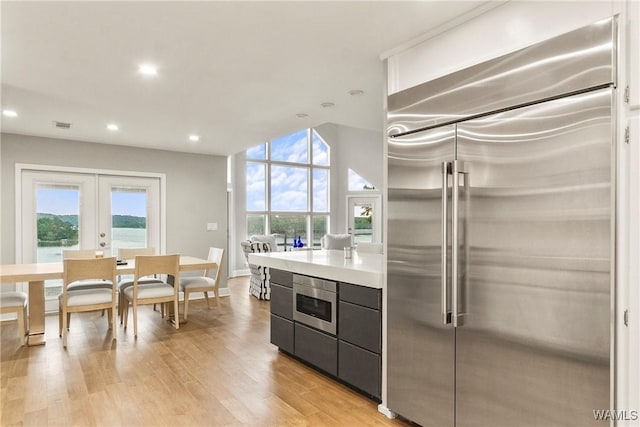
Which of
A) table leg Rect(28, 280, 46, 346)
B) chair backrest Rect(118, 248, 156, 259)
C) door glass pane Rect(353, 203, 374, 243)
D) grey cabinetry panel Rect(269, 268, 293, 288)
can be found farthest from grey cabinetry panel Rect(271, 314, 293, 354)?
door glass pane Rect(353, 203, 374, 243)

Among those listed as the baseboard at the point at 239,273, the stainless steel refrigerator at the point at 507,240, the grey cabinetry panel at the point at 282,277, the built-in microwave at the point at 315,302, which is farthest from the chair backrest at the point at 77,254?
the stainless steel refrigerator at the point at 507,240

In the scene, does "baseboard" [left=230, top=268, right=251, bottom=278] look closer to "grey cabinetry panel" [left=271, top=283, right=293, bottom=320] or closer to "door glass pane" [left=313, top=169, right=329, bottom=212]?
"door glass pane" [left=313, top=169, right=329, bottom=212]

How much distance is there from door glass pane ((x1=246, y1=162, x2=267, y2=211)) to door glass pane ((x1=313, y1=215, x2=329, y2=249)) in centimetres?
172

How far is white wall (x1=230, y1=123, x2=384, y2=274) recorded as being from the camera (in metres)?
9.13

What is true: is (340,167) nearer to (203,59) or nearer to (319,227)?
(319,227)

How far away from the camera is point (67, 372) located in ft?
10.7

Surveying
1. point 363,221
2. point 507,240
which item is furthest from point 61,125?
point 363,221

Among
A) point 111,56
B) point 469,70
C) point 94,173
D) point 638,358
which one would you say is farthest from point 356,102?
point 94,173

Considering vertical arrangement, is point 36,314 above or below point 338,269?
below

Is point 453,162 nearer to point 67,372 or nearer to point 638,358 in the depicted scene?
point 638,358

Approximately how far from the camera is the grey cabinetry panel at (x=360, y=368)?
8.70ft

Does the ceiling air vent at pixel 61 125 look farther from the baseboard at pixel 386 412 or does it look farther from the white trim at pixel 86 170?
the baseboard at pixel 386 412

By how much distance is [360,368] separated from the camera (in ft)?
9.09

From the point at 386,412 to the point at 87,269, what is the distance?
3232 mm
